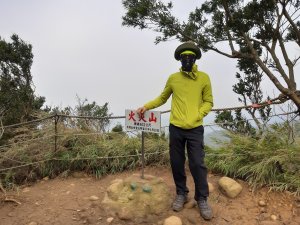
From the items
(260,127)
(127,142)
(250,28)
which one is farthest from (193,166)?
(250,28)

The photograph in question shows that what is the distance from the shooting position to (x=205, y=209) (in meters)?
3.53

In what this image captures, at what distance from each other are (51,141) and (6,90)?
25.5ft

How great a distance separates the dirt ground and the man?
0.23m

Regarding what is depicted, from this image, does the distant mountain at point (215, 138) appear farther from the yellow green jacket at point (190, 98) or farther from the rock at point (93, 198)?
the rock at point (93, 198)

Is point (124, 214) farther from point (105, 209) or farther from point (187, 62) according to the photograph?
point (187, 62)

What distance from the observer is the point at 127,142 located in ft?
17.7

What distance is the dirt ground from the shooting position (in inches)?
141

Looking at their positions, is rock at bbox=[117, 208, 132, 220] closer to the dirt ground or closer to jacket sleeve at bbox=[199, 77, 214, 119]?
the dirt ground

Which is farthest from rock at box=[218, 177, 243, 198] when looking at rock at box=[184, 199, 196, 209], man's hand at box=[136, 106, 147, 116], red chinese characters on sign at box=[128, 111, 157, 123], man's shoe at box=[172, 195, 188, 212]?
man's hand at box=[136, 106, 147, 116]

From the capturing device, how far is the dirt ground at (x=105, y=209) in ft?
11.8

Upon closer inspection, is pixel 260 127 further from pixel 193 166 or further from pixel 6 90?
pixel 6 90

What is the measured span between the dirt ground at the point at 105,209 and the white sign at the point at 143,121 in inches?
29.7

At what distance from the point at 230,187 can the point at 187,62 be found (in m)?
1.43

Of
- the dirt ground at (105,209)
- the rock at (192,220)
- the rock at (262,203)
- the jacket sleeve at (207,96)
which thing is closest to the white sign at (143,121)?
the jacket sleeve at (207,96)
